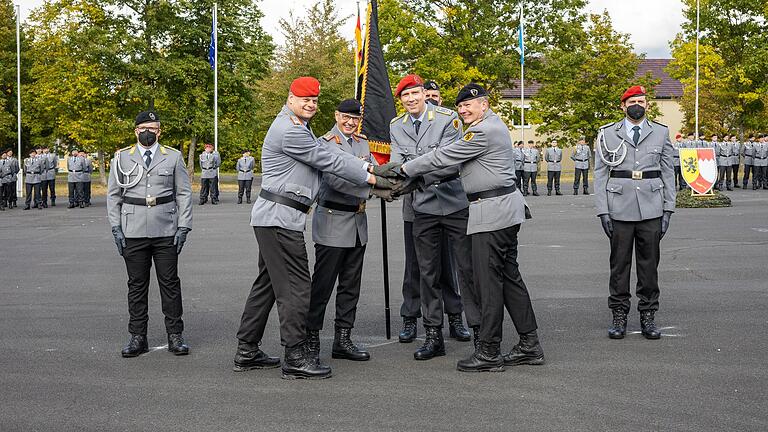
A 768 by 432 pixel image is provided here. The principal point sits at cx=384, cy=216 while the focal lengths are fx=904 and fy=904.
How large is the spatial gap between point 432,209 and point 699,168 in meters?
18.6

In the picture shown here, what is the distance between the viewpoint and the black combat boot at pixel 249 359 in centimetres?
691

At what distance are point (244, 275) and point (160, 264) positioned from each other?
4.32 metres

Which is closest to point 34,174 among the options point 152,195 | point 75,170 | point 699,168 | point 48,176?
point 48,176

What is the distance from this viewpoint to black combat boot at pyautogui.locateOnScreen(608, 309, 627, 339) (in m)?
7.80

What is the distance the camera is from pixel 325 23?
57.3 metres

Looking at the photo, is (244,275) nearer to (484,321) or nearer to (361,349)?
(361,349)

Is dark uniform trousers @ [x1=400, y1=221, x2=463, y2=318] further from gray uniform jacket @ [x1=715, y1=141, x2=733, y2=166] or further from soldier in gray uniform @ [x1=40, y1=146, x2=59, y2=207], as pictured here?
gray uniform jacket @ [x1=715, y1=141, x2=733, y2=166]

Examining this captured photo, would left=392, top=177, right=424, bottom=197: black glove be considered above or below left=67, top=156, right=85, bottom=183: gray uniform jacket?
below

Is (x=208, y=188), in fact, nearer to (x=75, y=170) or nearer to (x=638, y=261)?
(x=75, y=170)

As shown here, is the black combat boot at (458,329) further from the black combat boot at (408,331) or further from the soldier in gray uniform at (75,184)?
the soldier in gray uniform at (75,184)


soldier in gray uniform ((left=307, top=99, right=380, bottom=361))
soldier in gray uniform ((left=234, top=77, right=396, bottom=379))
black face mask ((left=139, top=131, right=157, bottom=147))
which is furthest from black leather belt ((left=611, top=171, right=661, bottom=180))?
black face mask ((left=139, top=131, right=157, bottom=147))

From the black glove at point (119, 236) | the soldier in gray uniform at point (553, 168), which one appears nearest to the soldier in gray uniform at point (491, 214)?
the black glove at point (119, 236)

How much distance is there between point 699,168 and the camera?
2431cm

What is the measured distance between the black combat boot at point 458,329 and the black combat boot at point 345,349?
1057 millimetres
